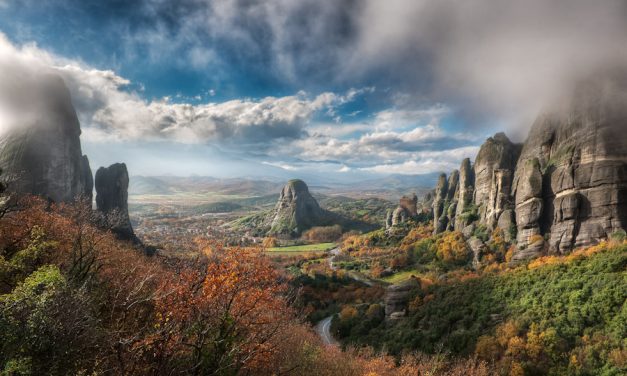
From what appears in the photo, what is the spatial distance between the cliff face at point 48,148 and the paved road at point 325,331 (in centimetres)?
6931

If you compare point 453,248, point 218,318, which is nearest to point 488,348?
point 218,318

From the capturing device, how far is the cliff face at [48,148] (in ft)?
232

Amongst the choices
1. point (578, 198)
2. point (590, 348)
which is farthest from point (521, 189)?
point (590, 348)

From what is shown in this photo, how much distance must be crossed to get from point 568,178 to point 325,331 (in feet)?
200

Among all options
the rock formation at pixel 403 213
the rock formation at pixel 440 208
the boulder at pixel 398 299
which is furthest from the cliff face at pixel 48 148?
the rock formation at pixel 403 213

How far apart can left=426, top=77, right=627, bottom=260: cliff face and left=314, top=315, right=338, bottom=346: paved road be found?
46.2 metres

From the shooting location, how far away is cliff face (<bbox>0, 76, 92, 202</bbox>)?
Result: 2788 inches

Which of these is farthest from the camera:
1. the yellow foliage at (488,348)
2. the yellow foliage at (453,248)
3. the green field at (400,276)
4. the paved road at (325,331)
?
the green field at (400,276)

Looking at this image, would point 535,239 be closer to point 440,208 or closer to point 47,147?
point 440,208

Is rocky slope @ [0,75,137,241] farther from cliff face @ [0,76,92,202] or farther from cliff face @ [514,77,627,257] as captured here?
cliff face @ [514,77,627,257]

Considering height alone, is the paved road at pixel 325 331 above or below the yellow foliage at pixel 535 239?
below

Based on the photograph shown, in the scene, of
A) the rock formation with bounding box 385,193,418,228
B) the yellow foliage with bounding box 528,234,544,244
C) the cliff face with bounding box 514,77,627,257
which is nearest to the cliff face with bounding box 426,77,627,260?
Answer: the cliff face with bounding box 514,77,627,257

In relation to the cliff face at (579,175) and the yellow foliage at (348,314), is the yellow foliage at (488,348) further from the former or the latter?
the cliff face at (579,175)

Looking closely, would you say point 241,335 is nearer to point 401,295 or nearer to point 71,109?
point 401,295
